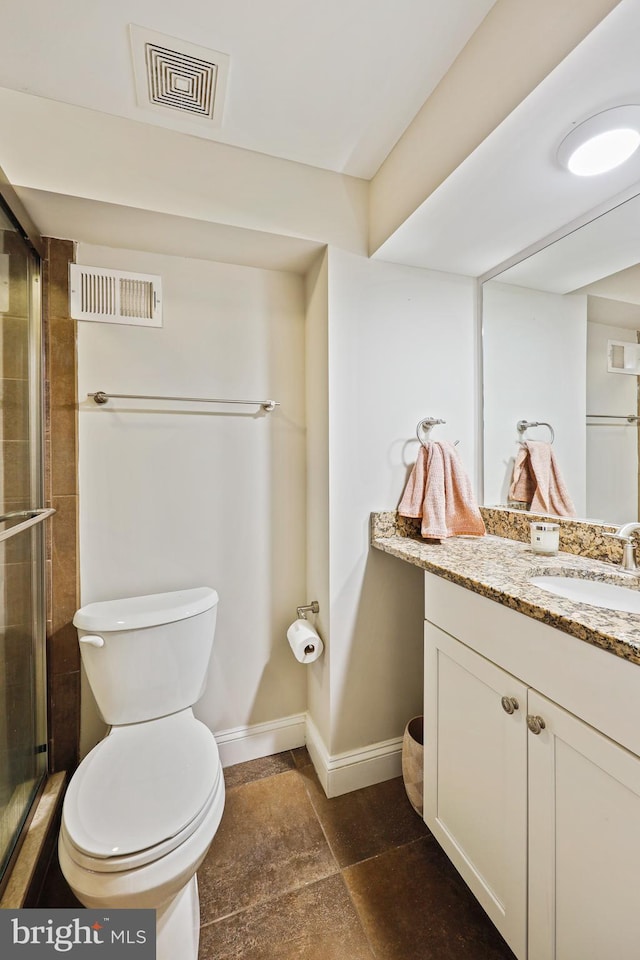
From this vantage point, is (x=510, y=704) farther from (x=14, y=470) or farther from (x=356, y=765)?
(x=14, y=470)

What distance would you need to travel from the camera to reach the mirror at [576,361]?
1182 mm

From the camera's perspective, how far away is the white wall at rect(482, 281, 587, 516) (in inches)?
52.7

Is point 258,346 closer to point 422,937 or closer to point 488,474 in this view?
point 488,474

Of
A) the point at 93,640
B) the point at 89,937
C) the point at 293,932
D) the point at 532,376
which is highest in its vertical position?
the point at 532,376

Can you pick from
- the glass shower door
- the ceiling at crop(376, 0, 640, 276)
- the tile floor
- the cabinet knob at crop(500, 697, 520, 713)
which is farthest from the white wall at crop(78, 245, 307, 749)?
the cabinet knob at crop(500, 697, 520, 713)

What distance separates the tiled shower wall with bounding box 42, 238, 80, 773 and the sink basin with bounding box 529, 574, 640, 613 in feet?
4.92

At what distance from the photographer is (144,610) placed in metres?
1.35

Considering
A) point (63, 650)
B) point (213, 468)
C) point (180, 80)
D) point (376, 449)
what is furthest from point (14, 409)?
point (376, 449)

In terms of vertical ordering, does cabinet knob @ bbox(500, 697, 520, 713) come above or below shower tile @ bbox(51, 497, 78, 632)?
below

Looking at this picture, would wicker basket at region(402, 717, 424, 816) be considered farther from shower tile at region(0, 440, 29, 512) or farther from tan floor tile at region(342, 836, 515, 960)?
shower tile at region(0, 440, 29, 512)

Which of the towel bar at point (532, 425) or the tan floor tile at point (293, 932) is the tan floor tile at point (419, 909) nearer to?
the tan floor tile at point (293, 932)

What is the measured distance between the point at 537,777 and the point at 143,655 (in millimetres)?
1117

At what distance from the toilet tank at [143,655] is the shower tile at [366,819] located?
0.62 meters

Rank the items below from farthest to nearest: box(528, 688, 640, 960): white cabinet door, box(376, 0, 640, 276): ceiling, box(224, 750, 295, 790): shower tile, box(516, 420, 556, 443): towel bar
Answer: box(224, 750, 295, 790): shower tile, box(516, 420, 556, 443): towel bar, box(376, 0, 640, 276): ceiling, box(528, 688, 640, 960): white cabinet door
